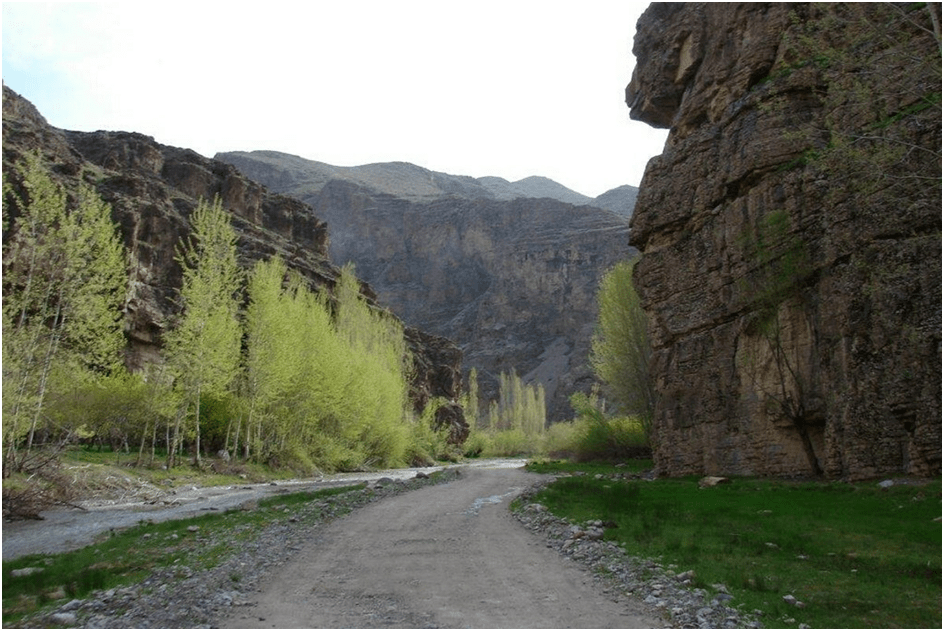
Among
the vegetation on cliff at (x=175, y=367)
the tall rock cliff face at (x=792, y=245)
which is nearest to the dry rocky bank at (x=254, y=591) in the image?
the tall rock cliff face at (x=792, y=245)

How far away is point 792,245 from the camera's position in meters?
27.4

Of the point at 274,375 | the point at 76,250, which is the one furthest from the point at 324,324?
the point at 76,250

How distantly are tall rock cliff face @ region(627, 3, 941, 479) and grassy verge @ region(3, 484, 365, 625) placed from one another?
55.7 feet

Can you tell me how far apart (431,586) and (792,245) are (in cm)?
2454

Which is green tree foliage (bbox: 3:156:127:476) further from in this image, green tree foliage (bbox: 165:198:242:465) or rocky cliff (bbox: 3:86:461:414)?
rocky cliff (bbox: 3:86:461:414)

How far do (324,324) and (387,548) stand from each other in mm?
41146

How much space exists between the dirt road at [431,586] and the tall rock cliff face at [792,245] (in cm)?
1120

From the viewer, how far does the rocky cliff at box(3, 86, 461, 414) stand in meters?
53.6

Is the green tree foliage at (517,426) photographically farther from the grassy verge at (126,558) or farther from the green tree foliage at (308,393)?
the grassy verge at (126,558)

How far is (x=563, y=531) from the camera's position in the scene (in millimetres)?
15703

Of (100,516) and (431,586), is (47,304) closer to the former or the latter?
(100,516)

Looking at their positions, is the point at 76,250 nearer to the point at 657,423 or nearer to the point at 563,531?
the point at 563,531

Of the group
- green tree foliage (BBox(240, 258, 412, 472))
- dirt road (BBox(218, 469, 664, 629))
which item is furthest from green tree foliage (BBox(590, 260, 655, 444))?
dirt road (BBox(218, 469, 664, 629))

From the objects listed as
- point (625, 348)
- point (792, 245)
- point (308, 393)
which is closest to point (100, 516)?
point (308, 393)
